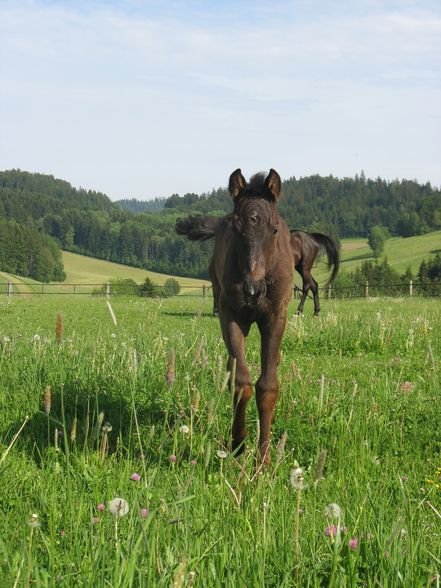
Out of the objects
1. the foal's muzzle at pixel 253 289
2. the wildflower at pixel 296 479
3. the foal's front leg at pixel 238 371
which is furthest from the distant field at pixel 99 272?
the wildflower at pixel 296 479

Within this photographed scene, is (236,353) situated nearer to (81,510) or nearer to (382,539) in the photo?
(81,510)

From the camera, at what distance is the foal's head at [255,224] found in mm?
4957

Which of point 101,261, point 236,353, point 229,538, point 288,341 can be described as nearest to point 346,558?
point 229,538

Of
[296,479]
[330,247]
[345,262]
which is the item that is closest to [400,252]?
[345,262]

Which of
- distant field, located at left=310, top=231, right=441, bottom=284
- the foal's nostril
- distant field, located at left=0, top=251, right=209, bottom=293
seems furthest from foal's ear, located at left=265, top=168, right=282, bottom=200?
distant field, located at left=0, top=251, right=209, bottom=293

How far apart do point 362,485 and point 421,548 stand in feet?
4.36

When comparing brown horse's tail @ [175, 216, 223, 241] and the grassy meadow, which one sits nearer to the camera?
the grassy meadow

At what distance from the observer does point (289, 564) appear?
256cm

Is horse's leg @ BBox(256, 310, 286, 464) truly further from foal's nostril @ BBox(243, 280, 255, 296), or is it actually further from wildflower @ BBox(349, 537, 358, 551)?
wildflower @ BBox(349, 537, 358, 551)

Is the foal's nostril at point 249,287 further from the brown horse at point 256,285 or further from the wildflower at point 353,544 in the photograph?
the wildflower at point 353,544

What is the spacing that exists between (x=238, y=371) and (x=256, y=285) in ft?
2.29

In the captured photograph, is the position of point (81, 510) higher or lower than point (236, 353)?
lower

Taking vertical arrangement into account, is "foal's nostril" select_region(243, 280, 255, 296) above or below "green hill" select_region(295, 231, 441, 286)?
below

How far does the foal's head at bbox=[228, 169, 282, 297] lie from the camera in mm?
4957
